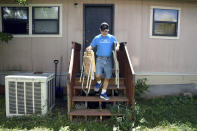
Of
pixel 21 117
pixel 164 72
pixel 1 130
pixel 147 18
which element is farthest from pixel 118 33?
pixel 1 130

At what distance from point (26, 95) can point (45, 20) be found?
274 cm

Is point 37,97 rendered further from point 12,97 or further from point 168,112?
point 168,112

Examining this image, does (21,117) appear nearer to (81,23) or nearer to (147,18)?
(81,23)

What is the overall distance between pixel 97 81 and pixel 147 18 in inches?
112

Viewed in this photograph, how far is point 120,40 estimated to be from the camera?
6102 mm

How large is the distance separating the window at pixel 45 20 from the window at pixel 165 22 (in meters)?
3.10

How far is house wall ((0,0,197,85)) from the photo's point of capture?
6.04 m

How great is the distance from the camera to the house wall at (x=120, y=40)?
19.8 ft

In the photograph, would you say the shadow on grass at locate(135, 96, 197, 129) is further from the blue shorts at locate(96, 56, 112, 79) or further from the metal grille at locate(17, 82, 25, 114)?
the metal grille at locate(17, 82, 25, 114)

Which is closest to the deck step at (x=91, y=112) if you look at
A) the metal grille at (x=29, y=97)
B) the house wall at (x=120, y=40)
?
the metal grille at (x=29, y=97)

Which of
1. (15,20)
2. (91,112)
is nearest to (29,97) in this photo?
(91,112)

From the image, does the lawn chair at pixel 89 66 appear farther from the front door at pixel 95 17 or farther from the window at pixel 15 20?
the window at pixel 15 20

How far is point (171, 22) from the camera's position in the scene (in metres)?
6.29

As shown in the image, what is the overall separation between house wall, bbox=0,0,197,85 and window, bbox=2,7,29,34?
275 millimetres
